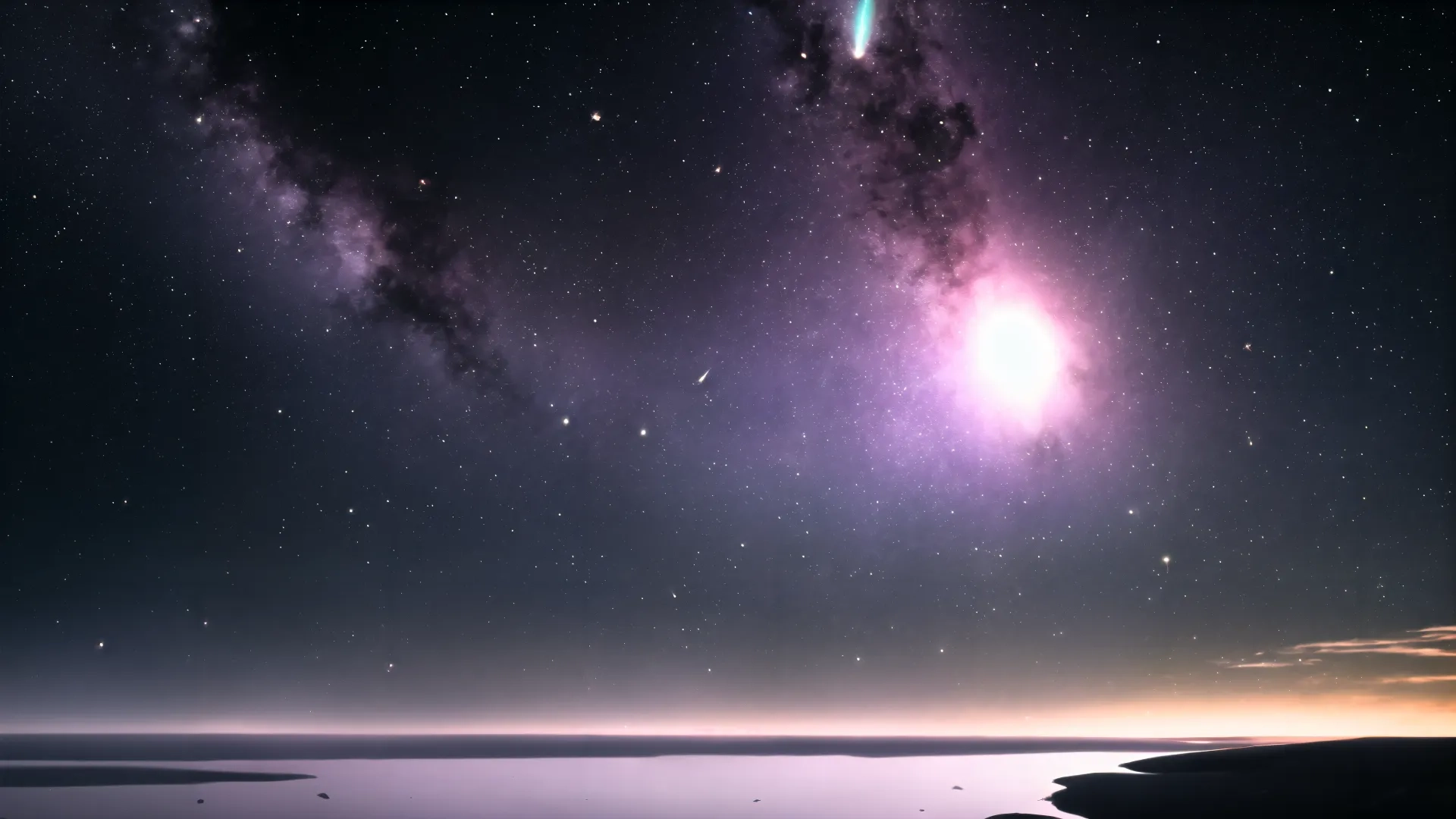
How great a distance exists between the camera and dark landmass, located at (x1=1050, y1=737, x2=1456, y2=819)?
17422 mm

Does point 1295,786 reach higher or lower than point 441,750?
higher

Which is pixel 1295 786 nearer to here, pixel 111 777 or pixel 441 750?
pixel 111 777

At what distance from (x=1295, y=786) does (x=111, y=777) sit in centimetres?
5489

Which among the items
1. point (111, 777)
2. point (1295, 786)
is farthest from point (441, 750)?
point (1295, 786)

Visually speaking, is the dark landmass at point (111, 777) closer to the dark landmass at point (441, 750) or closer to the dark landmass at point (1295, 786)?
the dark landmass at point (441, 750)

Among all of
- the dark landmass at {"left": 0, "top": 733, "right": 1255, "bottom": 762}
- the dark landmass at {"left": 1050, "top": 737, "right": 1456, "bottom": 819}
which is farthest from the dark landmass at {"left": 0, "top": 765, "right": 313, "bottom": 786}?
the dark landmass at {"left": 1050, "top": 737, "right": 1456, "bottom": 819}

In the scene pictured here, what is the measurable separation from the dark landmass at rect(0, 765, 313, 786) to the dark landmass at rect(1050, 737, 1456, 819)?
3843cm

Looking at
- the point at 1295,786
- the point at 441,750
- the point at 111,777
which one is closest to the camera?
the point at 1295,786

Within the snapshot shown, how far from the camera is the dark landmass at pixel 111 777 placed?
36.2m

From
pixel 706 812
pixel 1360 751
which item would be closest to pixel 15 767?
pixel 706 812

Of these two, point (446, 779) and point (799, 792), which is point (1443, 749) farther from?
point (446, 779)

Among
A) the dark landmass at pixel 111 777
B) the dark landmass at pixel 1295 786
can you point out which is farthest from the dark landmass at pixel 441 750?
the dark landmass at pixel 1295 786

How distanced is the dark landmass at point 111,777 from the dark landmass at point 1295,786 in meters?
38.4

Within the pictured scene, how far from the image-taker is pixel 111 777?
41562 millimetres
